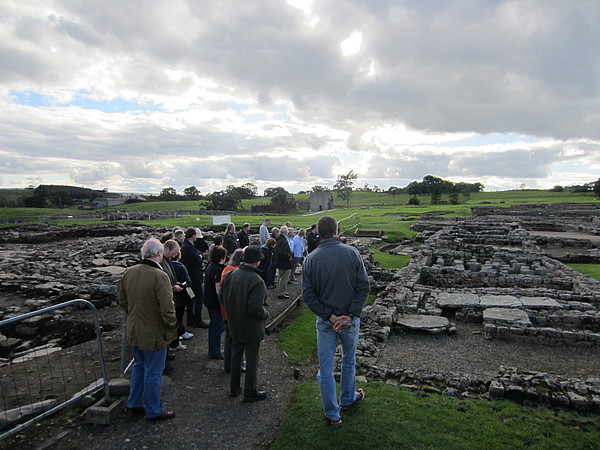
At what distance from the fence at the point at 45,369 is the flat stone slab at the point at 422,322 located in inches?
285

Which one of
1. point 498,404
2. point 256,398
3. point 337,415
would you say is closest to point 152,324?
point 256,398

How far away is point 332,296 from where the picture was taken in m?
4.21

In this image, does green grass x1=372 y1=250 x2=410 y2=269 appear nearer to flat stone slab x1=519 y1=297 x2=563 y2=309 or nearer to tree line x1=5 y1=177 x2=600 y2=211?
flat stone slab x1=519 y1=297 x2=563 y2=309

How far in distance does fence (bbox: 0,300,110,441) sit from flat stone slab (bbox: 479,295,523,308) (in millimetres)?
10074

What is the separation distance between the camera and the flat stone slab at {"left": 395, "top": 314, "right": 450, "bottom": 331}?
8984 mm

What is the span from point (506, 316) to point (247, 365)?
764 cm

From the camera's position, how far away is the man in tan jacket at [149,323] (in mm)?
4426

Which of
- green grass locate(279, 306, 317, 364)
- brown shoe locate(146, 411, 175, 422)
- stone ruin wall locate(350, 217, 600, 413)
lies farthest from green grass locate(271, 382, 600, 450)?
green grass locate(279, 306, 317, 364)

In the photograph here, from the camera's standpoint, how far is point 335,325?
13.8 feet

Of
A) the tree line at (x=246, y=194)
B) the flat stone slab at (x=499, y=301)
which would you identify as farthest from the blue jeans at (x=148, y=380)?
the tree line at (x=246, y=194)

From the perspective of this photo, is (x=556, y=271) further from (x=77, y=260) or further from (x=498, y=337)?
(x=77, y=260)

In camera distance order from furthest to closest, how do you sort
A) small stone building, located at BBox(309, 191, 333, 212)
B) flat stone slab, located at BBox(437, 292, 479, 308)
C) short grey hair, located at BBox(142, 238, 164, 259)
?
small stone building, located at BBox(309, 191, 333, 212), flat stone slab, located at BBox(437, 292, 479, 308), short grey hair, located at BBox(142, 238, 164, 259)

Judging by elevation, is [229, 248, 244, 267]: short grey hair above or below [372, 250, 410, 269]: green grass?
above

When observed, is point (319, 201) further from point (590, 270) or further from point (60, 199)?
point (590, 270)
